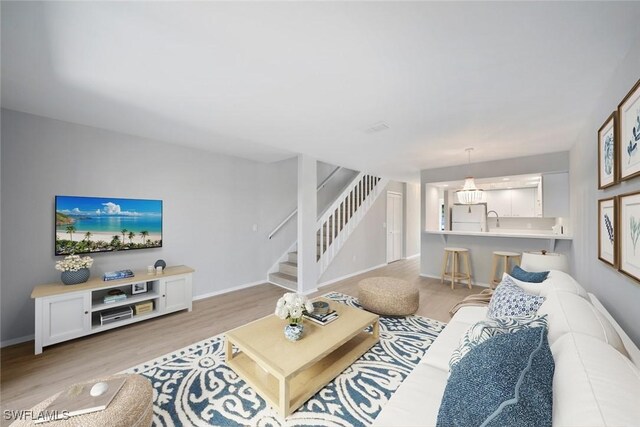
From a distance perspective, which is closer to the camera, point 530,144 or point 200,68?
point 200,68

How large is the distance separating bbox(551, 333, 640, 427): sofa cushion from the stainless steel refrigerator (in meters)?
5.24

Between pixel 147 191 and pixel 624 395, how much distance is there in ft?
14.1

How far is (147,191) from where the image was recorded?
11.1 ft

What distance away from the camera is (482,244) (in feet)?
15.3

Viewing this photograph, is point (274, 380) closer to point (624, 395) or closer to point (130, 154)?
point (624, 395)


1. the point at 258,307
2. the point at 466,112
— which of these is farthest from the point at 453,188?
the point at 258,307

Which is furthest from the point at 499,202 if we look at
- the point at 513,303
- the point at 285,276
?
the point at 285,276

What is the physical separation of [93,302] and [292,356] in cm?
270

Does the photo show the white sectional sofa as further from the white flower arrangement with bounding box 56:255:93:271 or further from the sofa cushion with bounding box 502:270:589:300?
the white flower arrangement with bounding box 56:255:93:271

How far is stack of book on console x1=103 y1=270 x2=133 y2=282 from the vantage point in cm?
284

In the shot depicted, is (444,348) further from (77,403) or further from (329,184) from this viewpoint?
(329,184)

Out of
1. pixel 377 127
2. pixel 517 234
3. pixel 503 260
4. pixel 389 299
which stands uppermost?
pixel 377 127

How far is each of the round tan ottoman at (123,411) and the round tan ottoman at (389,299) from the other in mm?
2414

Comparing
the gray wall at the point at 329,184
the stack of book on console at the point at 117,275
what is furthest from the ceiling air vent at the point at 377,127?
the stack of book on console at the point at 117,275
